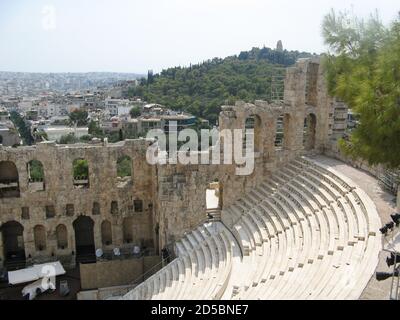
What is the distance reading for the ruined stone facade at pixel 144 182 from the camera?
19953mm

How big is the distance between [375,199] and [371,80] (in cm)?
496

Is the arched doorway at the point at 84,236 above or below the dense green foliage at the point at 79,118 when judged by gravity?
below

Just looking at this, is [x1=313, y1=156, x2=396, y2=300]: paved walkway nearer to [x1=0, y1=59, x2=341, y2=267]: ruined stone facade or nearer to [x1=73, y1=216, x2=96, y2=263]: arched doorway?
[x1=0, y1=59, x2=341, y2=267]: ruined stone facade

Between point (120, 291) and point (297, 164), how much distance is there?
1034 cm

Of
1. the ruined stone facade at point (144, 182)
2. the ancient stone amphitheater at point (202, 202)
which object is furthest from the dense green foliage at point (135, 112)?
the ruined stone facade at point (144, 182)

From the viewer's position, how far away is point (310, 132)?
22.3 metres

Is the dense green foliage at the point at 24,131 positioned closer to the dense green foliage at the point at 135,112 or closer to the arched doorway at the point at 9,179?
the dense green foliage at the point at 135,112

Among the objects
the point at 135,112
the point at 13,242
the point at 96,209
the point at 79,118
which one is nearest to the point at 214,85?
the point at 135,112

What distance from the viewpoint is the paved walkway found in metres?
9.25

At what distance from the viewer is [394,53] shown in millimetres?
10133

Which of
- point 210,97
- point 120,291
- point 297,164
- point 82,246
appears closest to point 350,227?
point 297,164

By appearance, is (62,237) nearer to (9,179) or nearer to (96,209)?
(96,209)

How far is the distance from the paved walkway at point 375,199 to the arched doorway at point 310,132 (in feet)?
5.08
